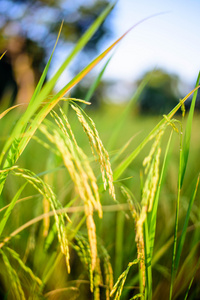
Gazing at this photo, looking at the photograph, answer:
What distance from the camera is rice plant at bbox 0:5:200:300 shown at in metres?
0.30

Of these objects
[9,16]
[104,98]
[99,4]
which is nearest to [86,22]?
[99,4]

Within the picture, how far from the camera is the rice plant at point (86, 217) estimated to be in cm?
30

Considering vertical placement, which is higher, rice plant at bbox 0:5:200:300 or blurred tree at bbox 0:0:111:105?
blurred tree at bbox 0:0:111:105

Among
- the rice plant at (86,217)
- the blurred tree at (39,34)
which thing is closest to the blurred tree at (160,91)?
the blurred tree at (39,34)

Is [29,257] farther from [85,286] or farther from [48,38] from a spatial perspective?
[48,38]

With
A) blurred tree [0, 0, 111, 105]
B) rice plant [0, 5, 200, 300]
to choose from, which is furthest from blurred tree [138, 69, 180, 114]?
rice plant [0, 5, 200, 300]

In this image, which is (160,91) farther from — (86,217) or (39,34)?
(86,217)

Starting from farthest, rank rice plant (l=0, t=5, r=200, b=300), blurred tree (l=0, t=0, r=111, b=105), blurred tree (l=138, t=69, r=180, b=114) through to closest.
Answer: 1. blurred tree (l=138, t=69, r=180, b=114)
2. blurred tree (l=0, t=0, r=111, b=105)
3. rice plant (l=0, t=5, r=200, b=300)

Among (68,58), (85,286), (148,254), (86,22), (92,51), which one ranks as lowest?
(85,286)

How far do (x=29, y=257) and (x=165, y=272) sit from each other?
0.34m

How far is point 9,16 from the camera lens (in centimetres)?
851

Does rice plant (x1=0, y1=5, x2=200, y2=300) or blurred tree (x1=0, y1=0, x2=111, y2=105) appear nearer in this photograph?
rice plant (x1=0, y1=5, x2=200, y2=300)

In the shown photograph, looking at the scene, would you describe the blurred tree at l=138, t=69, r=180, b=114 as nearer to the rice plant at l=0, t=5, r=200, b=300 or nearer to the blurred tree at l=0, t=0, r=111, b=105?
the blurred tree at l=0, t=0, r=111, b=105

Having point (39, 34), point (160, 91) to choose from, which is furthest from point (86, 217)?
point (160, 91)
